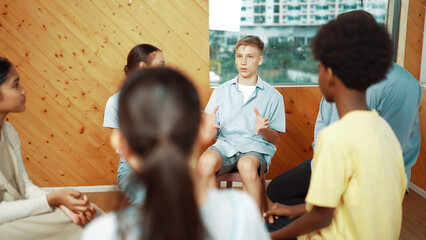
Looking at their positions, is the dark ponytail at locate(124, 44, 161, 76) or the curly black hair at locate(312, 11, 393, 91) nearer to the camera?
the curly black hair at locate(312, 11, 393, 91)

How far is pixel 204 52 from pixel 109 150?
106 cm

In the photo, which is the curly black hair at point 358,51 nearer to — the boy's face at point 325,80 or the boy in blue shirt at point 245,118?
the boy's face at point 325,80

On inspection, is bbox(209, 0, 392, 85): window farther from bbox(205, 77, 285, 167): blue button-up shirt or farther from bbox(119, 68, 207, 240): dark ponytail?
bbox(119, 68, 207, 240): dark ponytail

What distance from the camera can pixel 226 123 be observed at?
7.48ft

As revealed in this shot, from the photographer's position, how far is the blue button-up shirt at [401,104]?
62.0 inches

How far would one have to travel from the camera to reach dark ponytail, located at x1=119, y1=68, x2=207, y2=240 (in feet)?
1.95

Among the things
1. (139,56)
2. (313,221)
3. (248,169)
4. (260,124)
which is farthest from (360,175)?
(139,56)

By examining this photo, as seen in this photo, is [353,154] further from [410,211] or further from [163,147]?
[410,211]

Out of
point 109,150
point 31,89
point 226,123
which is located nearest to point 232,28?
point 226,123

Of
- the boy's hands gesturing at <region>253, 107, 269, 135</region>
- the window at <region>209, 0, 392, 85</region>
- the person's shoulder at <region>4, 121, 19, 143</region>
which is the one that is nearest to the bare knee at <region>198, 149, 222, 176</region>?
the boy's hands gesturing at <region>253, 107, 269, 135</region>

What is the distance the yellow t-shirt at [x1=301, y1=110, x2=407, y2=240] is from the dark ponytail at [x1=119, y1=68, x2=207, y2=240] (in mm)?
429

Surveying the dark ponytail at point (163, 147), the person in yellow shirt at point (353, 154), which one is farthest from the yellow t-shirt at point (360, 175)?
the dark ponytail at point (163, 147)

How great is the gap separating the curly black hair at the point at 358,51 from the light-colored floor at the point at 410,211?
1.40 metres

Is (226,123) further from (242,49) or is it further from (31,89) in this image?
(31,89)
